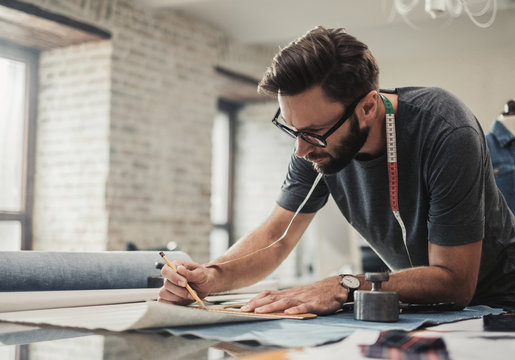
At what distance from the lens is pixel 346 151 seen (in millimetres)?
1617

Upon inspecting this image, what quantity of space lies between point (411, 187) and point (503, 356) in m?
0.83

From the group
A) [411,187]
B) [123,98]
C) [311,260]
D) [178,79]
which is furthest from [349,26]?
[411,187]

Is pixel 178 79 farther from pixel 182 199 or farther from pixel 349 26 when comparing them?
pixel 349 26

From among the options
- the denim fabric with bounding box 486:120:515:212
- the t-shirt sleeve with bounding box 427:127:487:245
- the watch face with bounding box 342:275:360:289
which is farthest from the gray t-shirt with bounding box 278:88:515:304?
the denim fabric with bounding box 486:120:515:212

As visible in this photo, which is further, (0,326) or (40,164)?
(40,164)

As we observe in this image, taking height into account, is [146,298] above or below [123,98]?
below

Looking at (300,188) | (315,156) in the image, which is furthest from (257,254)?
(315,156)

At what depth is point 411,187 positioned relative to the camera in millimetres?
1591

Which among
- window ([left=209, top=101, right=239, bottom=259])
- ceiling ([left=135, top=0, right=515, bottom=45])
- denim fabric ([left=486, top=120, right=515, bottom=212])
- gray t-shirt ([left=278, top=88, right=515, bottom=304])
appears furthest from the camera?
window ([left=209, top=101, right=239, bottom=259])

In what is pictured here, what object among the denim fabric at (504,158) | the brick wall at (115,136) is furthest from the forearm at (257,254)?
the brick wall at (115,136)

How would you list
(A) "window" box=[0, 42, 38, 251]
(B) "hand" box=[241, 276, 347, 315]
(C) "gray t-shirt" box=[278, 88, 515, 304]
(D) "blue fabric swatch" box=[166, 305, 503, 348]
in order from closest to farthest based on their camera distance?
(D) "blue fabric swatch" box=[166, 305, 503, 348] < (B) "hand" box=[241, 276, 347, 315] < (C) "gray t-shirt" box=[278, 88, 515, 304] < (A) "window" box=[0, 42, 38, 251]

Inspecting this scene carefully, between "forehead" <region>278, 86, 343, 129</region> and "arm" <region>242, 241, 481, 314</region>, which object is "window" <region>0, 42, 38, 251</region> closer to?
"forehead" <region>278, 86, 343, 129</region>

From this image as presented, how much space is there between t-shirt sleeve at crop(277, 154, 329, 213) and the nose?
300mm

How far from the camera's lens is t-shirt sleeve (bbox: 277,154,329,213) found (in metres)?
1.92
